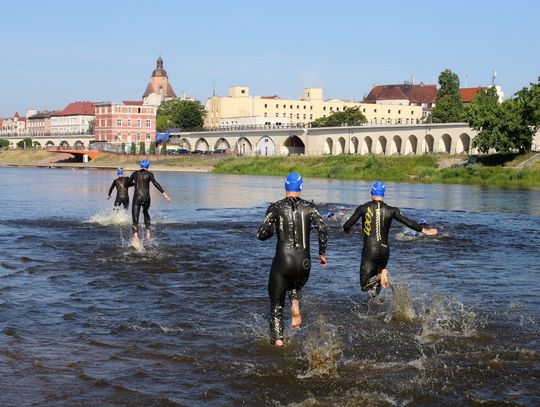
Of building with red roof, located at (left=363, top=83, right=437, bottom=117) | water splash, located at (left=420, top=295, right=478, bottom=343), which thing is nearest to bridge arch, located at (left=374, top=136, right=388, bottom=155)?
building with red roof, located at (left=363, top=83, right=437, bottom=117)

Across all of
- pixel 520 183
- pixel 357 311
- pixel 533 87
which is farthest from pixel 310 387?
pixel 533 87

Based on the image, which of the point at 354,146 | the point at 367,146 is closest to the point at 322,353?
the point at 367,146

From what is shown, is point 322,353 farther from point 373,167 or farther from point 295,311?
Answer: point 373,167

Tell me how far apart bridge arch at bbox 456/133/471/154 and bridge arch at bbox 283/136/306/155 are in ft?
118

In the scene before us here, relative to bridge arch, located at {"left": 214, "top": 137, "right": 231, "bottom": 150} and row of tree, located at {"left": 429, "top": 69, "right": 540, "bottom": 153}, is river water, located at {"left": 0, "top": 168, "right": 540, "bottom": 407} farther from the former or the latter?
bridge arch, located at {"left": 214, "top": 137, "right": 231, "bottom": 150}

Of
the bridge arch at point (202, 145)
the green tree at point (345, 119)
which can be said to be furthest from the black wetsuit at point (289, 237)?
the bridge arch at point (202, 145)

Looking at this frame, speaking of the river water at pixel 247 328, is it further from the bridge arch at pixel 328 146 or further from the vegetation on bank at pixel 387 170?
the bridge arch at pixel 328 146

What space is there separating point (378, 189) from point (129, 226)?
15797 mm

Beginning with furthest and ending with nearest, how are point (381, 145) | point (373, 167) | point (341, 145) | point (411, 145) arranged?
point (341, 145) → point (381, 145) → point (411, 145) → point (373, 167)

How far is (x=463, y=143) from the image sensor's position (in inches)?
4446

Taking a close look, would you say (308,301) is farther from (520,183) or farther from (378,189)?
(520,183)

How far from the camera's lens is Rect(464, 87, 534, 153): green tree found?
78.7 meters

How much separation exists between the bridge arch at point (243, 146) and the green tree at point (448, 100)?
125ft

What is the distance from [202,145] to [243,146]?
50.7 ft
